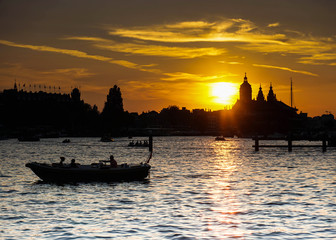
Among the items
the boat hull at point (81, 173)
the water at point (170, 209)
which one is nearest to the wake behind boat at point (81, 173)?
the boat hull at point (81, 173)

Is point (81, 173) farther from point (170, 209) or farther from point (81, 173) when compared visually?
point (170, 209)

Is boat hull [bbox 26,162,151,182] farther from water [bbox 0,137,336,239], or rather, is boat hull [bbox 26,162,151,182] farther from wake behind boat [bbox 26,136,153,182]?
water [bbox 0,137,336,239]

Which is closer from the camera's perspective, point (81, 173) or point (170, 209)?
point (170, 209)

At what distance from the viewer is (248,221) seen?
3275 cm

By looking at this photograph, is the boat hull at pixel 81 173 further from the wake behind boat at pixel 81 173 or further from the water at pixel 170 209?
the water at pixel 170 209

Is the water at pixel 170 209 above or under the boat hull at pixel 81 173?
under

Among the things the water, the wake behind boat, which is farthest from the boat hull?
the water

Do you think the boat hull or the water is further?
the boat hull

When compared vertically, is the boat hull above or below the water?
above

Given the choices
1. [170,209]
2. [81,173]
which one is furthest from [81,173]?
[170,209]

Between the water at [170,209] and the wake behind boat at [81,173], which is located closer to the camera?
the water at [170,209]

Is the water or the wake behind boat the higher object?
the wake behind boat

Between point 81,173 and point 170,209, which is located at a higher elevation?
point 81,173

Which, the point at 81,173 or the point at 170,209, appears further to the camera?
the point at 81,173
